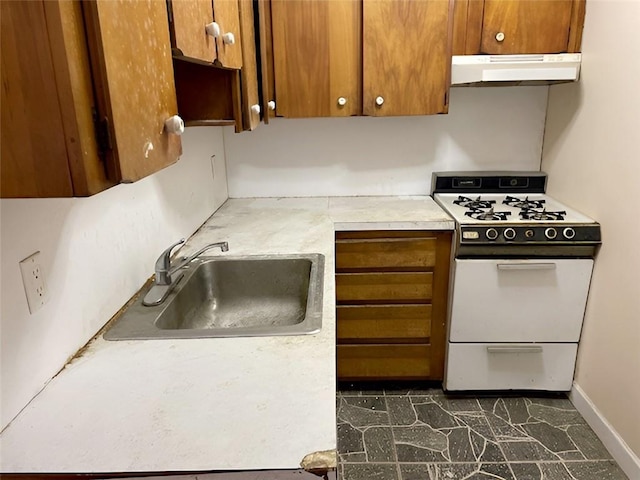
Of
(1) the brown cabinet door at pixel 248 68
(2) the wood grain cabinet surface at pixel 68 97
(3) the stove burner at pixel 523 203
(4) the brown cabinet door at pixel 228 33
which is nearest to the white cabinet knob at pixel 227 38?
(4) the brown cabinet door at pixel 228 33

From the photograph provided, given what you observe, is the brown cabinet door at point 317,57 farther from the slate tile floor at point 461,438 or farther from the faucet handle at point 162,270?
the slate tile floor at point 461,438

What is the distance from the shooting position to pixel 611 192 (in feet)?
6.24

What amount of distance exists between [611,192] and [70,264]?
6.57ft

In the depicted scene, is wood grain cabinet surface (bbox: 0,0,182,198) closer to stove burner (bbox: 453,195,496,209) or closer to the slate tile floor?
the slate tile floor

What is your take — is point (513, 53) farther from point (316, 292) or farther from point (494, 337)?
point (316, 292)

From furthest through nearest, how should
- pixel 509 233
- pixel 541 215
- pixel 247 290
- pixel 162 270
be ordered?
pixel 541 215
pixel 509 233
pixel 247 290
pixel 162 270

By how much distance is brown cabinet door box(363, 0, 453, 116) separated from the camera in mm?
2139

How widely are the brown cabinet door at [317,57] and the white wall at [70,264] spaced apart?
0.81 meters

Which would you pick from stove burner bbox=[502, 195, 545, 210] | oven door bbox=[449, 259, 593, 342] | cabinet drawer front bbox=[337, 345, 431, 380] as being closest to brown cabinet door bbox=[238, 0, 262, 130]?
oven door bbox=[449, 259, 593, 342]

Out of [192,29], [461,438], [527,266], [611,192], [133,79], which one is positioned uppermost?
[192,29]

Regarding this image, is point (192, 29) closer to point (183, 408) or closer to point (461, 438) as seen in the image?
point (183, 408)

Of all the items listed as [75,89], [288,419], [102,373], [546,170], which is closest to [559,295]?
[546,170]

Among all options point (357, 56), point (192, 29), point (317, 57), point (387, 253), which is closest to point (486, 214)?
point (387, 253)

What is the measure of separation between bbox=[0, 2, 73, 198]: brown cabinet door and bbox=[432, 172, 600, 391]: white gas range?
1.75 m
